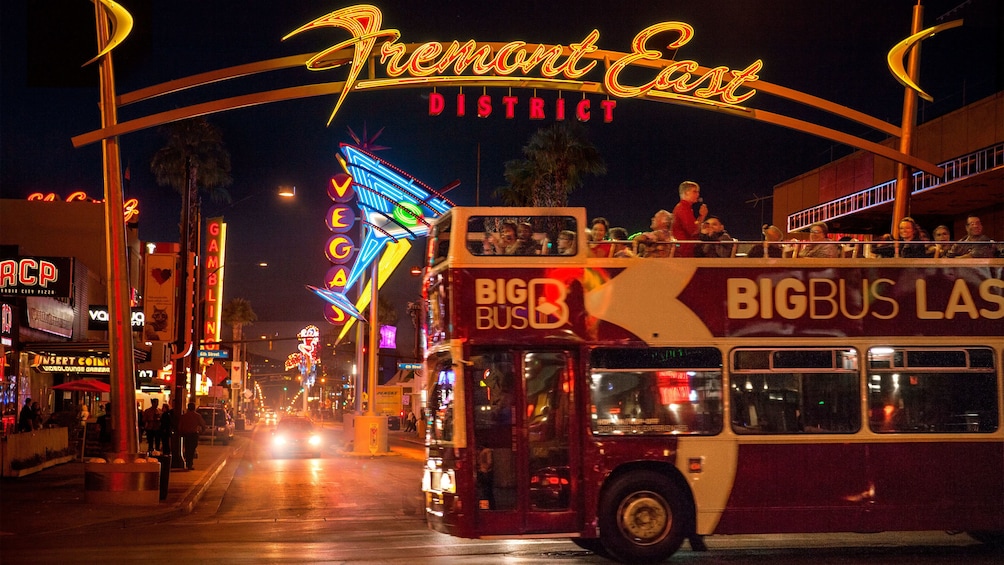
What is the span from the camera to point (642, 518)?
1178 cm

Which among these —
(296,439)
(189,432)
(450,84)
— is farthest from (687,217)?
(296,439)

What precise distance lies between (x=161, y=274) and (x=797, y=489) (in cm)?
1621

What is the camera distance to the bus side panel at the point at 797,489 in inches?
470

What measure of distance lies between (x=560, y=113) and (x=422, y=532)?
863cm

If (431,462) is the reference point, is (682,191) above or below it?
above

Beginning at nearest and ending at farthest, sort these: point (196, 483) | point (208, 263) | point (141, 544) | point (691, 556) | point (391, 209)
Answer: point (691, 556)
point (141, 544)
point (196, 483)
point (391, 209)
point (208, 263)

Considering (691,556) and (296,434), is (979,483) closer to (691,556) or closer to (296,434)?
(691,556)

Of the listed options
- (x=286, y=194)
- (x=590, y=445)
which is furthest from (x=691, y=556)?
(x=286, y=194)

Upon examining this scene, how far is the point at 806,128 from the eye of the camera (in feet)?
58.4

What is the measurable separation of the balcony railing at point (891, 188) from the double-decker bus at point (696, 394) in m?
10.6

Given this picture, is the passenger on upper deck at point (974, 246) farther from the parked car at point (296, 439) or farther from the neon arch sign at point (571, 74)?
the parked car at point (296, 439)

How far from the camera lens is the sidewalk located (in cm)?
1614

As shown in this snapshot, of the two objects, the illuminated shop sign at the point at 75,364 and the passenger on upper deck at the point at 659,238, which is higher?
the passenger on upper deck at the point at 659,238

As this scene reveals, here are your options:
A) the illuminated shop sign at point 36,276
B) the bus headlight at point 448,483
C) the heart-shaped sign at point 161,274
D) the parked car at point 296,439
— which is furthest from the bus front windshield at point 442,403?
the parked car at point 296,439
